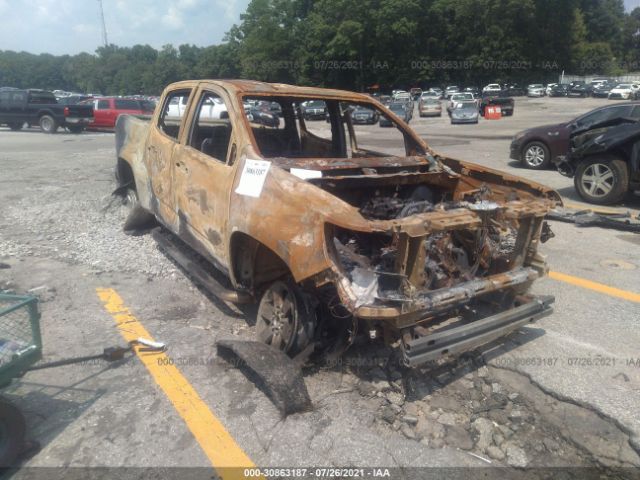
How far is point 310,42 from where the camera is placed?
2721 inches

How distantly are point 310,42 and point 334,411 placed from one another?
235 feet

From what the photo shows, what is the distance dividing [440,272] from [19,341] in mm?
2620

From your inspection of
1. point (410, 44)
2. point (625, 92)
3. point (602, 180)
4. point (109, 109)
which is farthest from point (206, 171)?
point (410, 44)

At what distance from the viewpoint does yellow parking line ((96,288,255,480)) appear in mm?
2709

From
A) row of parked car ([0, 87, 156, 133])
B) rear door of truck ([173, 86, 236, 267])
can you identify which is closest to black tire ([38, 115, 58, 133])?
row of parked car ([0, 87, 156, 133])

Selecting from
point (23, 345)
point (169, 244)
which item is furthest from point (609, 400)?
point (169, 244)

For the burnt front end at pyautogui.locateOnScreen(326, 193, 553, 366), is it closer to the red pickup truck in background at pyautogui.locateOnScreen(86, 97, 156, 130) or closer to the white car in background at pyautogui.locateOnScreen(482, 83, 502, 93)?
the red pickup truck in background at pyautogui.locateOnScreen(86, 97, 156, 130)

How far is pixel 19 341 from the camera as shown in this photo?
2.94 m

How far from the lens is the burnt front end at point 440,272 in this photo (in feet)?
9.49

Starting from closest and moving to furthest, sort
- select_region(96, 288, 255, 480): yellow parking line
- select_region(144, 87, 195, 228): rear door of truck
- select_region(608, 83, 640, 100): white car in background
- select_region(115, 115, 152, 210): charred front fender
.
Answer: select_region(96, 288, 255, 480): yellow parking line < select_region(144, 87, 195, 228): rear door of truck < select_region(115, 115, 152, 210): charred front fender < select_region(608, 83, 640, 100): white car in background

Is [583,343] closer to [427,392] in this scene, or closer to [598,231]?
[427,392]

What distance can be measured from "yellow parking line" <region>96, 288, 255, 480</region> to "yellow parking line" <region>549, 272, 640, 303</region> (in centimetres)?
375

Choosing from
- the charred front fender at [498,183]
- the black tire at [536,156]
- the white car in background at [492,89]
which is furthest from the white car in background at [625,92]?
the charred front fender at [498,183]

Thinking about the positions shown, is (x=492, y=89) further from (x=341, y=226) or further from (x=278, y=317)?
(x=341, y=226)
